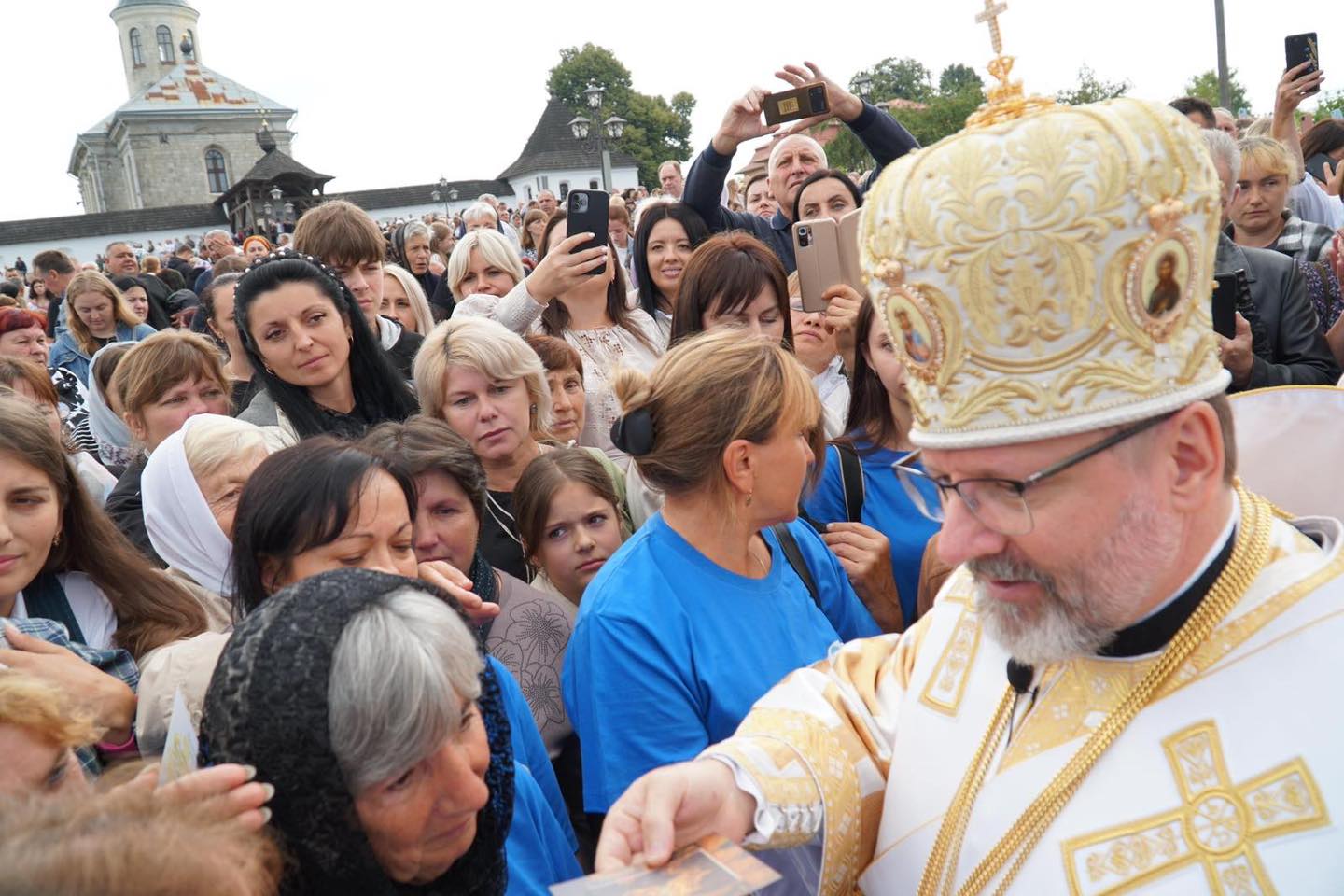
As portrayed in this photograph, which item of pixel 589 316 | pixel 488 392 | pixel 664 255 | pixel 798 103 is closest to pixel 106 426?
pixel 589 316

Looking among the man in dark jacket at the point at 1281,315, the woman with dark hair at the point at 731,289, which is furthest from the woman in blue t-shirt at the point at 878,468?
the man in dark jacket at the point at 1281,315

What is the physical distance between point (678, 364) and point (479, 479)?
808 mm

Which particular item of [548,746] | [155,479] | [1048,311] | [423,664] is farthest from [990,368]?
[155,479]

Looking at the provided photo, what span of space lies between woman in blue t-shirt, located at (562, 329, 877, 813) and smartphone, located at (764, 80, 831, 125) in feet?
9.50

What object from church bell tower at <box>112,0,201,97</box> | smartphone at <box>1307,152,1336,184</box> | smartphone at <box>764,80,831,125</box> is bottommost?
smartphone at <box>1307,152,1336,184</box>

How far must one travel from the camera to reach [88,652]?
2.38m

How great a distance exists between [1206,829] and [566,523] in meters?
2.25

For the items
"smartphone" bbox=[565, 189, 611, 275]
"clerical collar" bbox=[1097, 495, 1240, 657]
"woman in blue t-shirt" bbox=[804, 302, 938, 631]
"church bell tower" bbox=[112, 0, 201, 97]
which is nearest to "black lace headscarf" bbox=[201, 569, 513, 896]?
"clerical collar" bbox=[1097, 495, 1240, 657]

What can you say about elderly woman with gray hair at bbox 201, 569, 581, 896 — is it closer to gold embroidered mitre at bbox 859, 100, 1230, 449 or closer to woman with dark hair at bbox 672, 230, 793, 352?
gold embroidered mitre at bbox 859, 100, 1230, 449

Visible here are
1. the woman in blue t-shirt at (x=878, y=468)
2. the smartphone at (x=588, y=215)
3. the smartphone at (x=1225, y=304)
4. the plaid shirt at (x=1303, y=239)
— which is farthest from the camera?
the plaid shirt at (x=1303, y=239)

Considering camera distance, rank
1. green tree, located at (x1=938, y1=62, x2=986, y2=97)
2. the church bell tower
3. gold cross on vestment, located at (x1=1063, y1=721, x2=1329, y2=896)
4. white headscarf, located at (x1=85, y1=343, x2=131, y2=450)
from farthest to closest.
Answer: green tree, located at (x1=938, y1=62, x2=986, y2=97)
the church bell tower
white headscarf, located at (x1=85, y1=343, x2=131, y2=450)
gold cross on vestment, located at (x1=1063, y1=721, x2=1329, y2=896)

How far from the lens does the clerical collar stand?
1.77 m

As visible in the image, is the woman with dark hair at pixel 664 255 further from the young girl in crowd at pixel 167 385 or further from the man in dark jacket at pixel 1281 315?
the man in dark jacket at pixel 1281 315

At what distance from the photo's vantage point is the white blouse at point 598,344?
478cm
